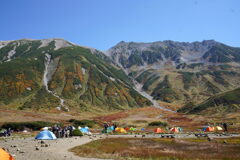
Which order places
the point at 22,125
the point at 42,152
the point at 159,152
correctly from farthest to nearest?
the point at 22,125, the point at 159,152, the point at 42,152

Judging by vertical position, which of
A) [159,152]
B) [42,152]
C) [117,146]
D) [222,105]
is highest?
A: [222,105]

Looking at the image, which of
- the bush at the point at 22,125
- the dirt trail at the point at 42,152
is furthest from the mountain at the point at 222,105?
the dirt trail at the point at 42,152

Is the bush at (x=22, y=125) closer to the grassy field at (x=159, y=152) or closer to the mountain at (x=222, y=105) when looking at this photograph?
the grassy field at (x=159, y=152)

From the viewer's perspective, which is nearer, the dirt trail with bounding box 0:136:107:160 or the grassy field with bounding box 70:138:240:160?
the dirt trail with bounding box 0:136:107:160

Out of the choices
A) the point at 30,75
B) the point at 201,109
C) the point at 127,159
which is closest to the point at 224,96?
the point at 201,109

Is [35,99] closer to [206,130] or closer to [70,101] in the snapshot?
[70,101]

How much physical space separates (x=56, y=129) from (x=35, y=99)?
11761cm

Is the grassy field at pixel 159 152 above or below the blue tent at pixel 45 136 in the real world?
below

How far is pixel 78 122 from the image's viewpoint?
89.8 metres

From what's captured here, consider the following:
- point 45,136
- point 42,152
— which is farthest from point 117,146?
point 45,136

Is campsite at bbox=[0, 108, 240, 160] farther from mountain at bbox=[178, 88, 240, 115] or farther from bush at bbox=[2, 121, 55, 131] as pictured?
mountain at bbox=[178, 88, 240, 115]

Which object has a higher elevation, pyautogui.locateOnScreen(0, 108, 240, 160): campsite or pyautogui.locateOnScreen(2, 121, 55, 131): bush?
pyautogui.locateOnScreen(2, 121, 55, 131): bush

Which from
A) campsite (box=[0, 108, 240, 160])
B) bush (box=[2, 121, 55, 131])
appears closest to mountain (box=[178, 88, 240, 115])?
campsite (box=[0, 108, 240, 160])

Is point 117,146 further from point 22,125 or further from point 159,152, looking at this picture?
point 22,125
